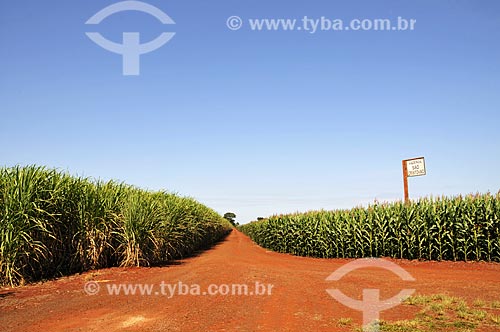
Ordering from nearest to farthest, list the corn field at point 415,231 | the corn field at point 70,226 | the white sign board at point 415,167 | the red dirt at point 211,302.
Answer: the red dirt at point 211,302
the corn field at point 70,226
the corn field at point 415,231
the white sign board at point 415,167

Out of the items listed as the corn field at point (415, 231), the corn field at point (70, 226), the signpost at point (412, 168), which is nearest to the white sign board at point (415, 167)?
the signpost at point (412, 168)

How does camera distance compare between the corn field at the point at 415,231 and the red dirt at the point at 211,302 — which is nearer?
the red dirt at the point at 211,302

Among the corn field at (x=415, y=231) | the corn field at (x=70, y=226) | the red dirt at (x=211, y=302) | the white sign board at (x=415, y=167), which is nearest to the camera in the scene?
the red dirt at (x=211, y=302)

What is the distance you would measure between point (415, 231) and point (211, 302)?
9.31 m

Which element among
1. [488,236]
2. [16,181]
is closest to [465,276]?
[488,236]

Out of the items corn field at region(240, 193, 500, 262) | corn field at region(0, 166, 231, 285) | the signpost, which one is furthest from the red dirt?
the signpost

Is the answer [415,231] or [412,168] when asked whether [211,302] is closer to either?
[415,231]

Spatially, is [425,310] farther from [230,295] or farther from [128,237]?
[128,237]

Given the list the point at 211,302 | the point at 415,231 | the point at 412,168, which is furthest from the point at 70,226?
the point at 412,168

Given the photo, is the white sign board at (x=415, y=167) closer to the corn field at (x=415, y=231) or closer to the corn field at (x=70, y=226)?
the corn field at (x=415, y=231)

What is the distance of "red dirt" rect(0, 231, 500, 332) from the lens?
5238mm

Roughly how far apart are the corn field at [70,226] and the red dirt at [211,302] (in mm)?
620

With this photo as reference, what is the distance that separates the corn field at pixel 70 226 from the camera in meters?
8.10

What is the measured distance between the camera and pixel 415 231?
42.8 ft
